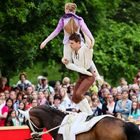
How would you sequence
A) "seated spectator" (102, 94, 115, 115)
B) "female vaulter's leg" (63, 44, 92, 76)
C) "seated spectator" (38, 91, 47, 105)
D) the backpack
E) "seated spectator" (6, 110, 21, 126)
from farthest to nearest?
1. "seated spectator" (38, 91, 47, 105)
2. "seated spectator" (102, 94, 115, 115)
3. "seated spectator" (6, 110, 21, 126)
4. the backpack
5. "female vaulter's leg" (63, 44, 92, 76)

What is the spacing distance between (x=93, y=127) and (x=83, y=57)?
1.29 m

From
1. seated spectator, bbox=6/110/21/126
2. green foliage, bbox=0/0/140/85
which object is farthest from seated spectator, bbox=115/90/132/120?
green foliage, bbox=0/0/140/85

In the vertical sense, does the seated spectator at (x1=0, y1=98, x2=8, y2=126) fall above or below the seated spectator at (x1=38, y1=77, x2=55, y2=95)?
below

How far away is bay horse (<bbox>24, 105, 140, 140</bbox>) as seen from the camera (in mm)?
11719

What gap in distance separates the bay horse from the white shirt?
101cm

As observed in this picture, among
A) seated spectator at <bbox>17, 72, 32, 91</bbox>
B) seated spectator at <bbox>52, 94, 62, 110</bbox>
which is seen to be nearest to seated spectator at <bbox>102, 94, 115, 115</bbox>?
seated spectator at <bbox>52, 94, 62, 110</bbox>

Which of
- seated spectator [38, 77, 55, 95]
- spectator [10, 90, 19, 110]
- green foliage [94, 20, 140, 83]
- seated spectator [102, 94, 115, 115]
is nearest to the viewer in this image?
seated spectator [102, 94, 115, 115]

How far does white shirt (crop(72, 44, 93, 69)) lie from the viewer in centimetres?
1243

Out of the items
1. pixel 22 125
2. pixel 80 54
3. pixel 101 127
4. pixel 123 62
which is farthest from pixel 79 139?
pixel 123 62

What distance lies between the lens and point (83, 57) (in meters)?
12.5

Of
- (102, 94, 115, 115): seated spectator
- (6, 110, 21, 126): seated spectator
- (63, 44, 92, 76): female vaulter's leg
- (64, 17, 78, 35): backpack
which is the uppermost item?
(64, 17, 78, 35): backpack

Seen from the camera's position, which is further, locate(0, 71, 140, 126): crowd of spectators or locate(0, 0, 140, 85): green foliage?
locate(0, 0, 140, 85): green foliage

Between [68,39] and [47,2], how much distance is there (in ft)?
27.6

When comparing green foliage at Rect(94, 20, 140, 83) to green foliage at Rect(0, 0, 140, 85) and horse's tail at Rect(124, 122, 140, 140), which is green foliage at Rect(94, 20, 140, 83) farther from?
horse's tail at Rect(124, 122, 140, 140)
